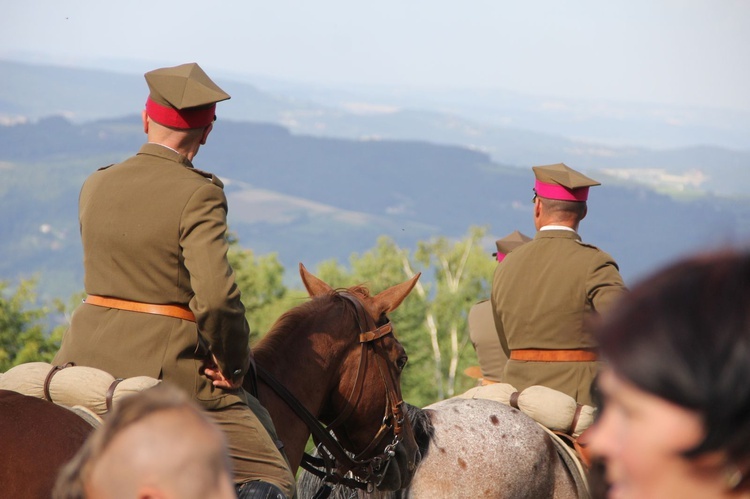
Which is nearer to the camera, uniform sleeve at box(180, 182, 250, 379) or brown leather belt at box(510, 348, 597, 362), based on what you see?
→ uniform sleeve at box(180, 182, 250, 379)

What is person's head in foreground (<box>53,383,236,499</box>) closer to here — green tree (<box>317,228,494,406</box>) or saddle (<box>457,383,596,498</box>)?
saddle (<box>457,383,596,498</box>)

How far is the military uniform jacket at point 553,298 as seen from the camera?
572cm

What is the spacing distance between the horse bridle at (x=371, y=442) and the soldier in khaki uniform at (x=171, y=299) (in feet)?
2.94

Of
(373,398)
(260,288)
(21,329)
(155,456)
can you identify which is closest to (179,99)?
(373,398)

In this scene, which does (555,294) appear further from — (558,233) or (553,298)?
(558,233)

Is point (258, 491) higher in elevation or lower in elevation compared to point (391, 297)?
lower

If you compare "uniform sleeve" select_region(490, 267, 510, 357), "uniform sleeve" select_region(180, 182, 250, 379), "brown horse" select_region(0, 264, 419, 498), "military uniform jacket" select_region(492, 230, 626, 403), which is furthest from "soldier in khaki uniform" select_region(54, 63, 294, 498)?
"uniform sleeve" select_region(490, 267, 510, 357)

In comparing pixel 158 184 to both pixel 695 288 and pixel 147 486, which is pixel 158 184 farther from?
pixel 695 288

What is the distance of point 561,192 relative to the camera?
20.3 feet

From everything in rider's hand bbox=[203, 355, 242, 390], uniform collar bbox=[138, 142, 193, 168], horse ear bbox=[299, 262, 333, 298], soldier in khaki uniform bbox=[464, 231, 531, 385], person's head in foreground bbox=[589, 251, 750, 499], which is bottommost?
soldier in khaki uniform bbox=[464, 231, 531, 385]

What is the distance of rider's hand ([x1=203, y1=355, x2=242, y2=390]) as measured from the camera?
4.18m

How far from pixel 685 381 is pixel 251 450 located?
3.24m

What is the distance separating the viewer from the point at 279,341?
16.0ft

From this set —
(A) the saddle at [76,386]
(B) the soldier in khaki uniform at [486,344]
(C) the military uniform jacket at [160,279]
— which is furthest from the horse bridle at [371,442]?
(B) the soldier in khaki uniform at [486,344]
